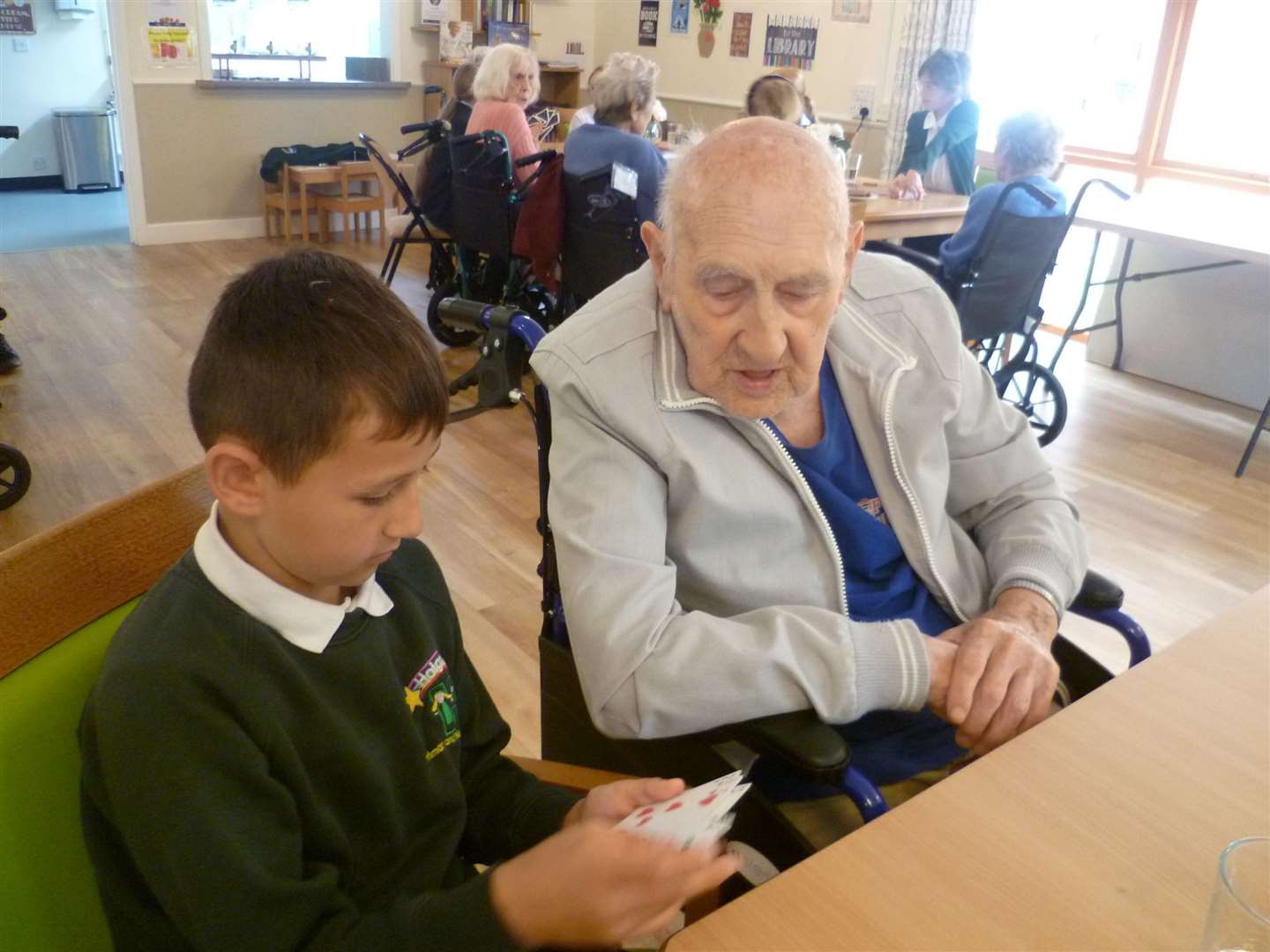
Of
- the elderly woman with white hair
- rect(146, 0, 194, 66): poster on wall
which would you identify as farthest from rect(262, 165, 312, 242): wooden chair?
the elderly woman with white hair

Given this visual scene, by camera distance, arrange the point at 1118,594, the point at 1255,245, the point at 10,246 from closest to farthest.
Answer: the point at 1118,594, the point at 1255,245, the point at 10,246

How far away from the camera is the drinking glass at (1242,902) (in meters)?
0.63

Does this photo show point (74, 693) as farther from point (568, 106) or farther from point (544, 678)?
point (568, 106)

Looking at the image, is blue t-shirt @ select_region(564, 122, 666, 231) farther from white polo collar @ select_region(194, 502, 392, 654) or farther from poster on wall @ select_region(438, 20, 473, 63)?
poster on wall @ select_region(438, 20, 473, 63)

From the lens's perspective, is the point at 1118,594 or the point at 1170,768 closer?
the point at 1170,768

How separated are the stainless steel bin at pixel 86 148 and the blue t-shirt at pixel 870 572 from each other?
27.7 feet

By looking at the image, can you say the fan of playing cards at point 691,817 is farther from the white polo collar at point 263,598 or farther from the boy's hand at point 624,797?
the white polo collar at point 263,598

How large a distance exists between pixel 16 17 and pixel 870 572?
888cm

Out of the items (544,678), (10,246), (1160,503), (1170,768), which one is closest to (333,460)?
(544,678)

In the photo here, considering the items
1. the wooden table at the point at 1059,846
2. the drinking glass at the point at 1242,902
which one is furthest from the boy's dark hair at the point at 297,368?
the drinking glass at the point at 1242,902

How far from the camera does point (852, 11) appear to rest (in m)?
6.18

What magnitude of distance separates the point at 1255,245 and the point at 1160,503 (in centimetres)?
107

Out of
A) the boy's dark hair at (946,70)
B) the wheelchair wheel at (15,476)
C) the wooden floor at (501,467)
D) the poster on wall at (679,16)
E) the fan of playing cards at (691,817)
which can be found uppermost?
the poster on wall at (679,16)

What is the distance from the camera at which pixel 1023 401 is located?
→ 3.93 metres
